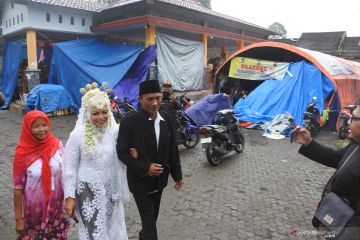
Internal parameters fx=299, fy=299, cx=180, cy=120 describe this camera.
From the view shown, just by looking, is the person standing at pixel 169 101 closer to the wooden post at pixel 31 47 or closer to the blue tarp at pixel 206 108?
the blue tarp at pixel 206 108

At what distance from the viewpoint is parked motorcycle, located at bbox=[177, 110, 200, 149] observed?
6980 mm

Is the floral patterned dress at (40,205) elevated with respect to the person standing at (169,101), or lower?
lower

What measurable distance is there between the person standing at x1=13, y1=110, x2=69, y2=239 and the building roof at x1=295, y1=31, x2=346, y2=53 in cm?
2645

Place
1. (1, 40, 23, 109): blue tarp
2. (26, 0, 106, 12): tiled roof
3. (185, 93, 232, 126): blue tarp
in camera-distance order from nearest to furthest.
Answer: (185, 93, 232, 126): blue tarp, (26, 0, 106, 12): tiled roof, (1, 40, 23, 109): blue tarp

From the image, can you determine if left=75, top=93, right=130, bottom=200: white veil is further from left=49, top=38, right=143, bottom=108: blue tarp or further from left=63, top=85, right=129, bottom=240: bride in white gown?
left=49, top=38, right=143, bottom=108: blue tarp

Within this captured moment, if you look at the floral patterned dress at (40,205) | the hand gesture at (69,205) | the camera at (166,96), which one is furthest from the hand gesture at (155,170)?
the camera at (166,96)

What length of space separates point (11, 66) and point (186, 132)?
35.8ft

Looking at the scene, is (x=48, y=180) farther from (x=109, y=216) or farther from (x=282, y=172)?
(x=282, y=172)

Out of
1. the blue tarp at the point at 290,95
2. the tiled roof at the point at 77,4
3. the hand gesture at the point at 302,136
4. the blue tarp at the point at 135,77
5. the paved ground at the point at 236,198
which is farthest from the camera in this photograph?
the tiled roof at the point at 77,4

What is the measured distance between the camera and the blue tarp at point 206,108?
26.7 ft

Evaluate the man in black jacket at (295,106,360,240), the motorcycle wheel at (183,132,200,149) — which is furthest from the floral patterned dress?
the motorcycle wheel at (183,132,200,149)

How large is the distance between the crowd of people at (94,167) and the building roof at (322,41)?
25.9 meters

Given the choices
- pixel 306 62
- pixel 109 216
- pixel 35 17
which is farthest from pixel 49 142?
pixel 35 17

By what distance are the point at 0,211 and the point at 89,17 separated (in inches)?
454
